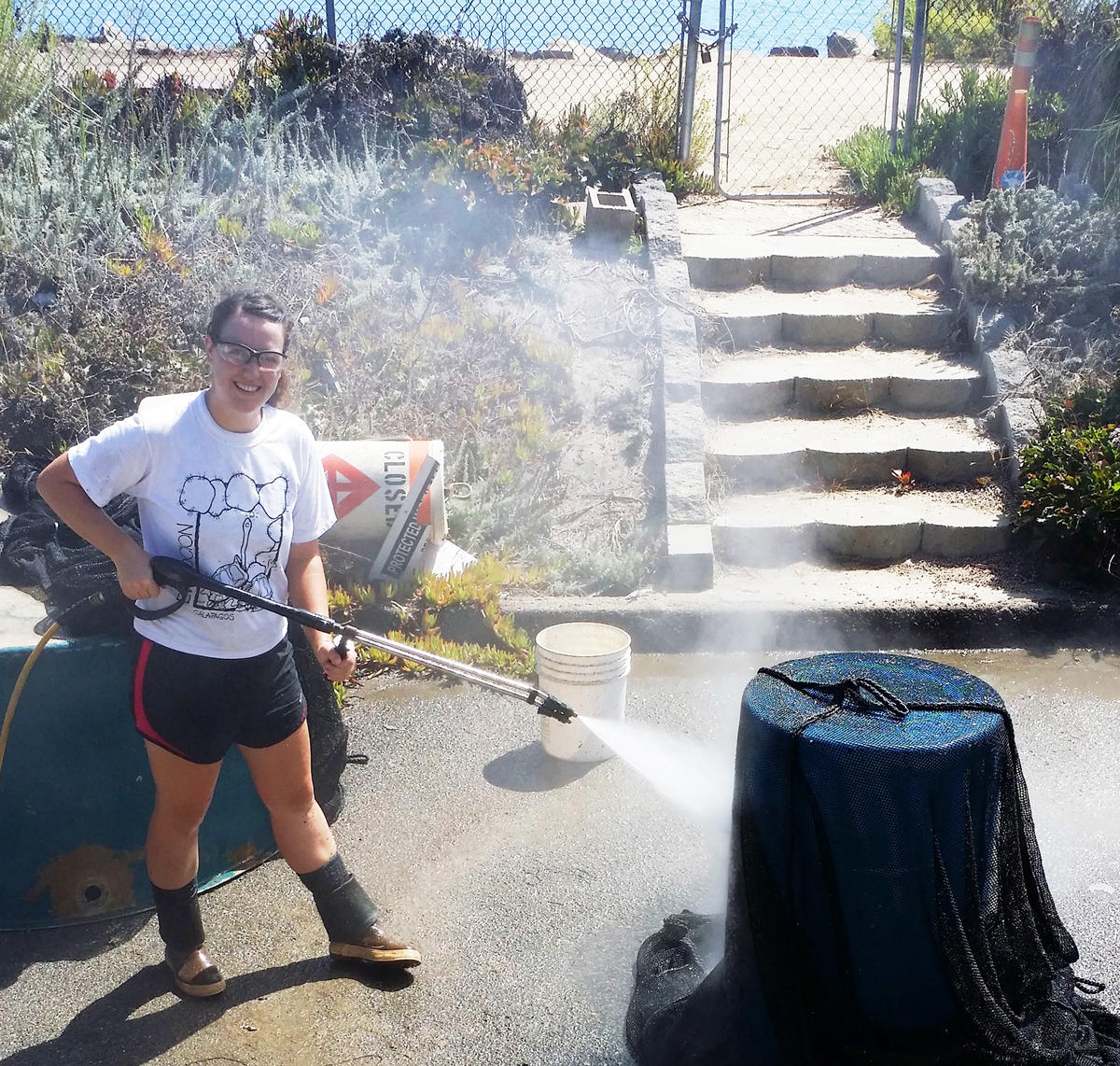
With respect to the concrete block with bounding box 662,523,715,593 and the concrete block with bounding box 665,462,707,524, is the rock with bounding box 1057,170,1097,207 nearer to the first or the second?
the concrete block with bounding box 665,462,707,524

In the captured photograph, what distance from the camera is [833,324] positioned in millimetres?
8047

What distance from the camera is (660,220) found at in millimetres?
8945

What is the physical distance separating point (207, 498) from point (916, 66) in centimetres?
884

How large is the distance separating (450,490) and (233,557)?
351cm

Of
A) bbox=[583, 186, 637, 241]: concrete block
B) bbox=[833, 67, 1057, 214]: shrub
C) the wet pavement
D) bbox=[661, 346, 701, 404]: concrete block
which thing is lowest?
the wet pavement

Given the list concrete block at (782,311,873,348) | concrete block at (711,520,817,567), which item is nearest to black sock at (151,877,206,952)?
concrete block at (711,520,817,567)

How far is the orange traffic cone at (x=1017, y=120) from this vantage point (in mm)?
8781

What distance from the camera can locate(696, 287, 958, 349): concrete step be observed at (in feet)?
26.4

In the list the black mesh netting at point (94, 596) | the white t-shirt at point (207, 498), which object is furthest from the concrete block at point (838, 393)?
the white t-shirt at point (207, 498)

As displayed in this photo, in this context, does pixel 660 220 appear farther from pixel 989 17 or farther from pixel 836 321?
pixel 989 17

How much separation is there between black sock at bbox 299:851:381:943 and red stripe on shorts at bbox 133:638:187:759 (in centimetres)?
62

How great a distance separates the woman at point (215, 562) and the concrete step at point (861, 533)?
11.8 ft

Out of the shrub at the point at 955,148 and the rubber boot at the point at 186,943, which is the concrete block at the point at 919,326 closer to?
the shrub at the point at 955,148

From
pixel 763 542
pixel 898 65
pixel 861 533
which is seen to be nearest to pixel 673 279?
pixel 763 542
